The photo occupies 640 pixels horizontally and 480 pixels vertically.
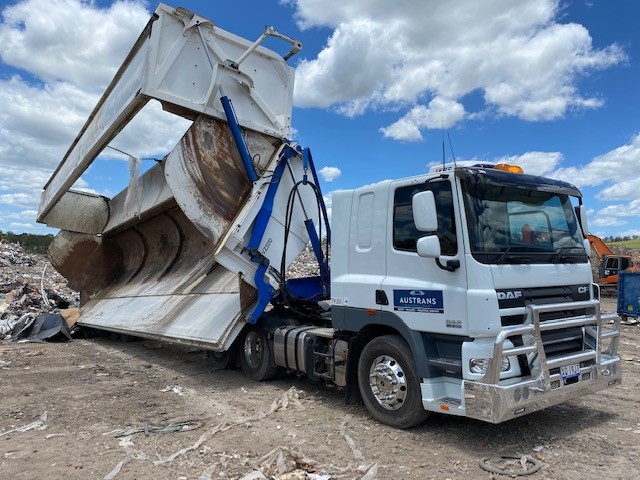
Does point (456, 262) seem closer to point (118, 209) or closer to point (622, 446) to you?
point (622, 446)

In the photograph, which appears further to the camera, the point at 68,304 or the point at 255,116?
the point at 68,304

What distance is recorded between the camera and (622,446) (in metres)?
4.09

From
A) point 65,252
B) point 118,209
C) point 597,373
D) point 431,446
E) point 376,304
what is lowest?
point 431,446

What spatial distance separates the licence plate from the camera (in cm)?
412

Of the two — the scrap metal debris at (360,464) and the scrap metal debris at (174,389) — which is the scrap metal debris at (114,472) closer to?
the scrap metal debris at (360,464)

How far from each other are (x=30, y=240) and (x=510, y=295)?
38297mm

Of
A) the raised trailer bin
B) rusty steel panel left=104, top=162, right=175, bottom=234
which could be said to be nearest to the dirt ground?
rusty steel panel left=104, top=162, right=175, bottom=234

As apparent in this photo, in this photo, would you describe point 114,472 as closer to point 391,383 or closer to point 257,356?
point 391,383

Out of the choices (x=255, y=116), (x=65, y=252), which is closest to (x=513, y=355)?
(x=255, y=116)

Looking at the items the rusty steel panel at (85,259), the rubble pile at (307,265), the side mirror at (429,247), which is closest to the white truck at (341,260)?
the side mirror at (429,247)

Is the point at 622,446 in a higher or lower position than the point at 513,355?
lower

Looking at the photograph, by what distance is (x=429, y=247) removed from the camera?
4090 millimetres

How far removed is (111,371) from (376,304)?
491cm

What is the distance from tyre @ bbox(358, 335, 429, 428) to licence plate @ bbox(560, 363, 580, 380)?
3.79 ft
